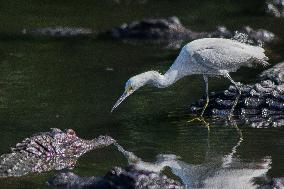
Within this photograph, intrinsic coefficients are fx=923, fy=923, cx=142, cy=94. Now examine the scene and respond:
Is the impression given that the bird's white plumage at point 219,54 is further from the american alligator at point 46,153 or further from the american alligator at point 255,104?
the american alligator at point 46,153

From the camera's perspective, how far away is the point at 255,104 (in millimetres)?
12656

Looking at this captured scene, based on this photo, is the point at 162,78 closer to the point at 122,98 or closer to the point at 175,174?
the point at 122,98

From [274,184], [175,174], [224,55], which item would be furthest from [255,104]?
[274,184]

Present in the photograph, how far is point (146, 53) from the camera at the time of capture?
Result: 1723 centimetres

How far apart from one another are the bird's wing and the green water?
0.81 meters

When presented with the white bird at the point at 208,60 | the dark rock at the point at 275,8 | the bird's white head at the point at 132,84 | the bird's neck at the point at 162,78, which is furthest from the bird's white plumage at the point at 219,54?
the dark rock at the point at 275,8

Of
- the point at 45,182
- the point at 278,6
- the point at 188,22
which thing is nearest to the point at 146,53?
the point at 188,22

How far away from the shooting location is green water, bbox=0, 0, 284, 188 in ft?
37.5

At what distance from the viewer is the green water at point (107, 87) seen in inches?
450

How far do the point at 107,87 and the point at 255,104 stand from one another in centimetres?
285

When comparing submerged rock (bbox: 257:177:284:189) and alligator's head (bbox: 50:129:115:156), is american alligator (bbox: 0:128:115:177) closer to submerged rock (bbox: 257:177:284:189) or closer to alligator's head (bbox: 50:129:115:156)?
alligator's head (bbox: 50:129:115:156)

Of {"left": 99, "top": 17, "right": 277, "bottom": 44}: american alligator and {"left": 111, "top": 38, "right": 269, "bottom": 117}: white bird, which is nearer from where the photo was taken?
{"left": 111, "top": 38, "right": 269, "bottom": 117}: white bird

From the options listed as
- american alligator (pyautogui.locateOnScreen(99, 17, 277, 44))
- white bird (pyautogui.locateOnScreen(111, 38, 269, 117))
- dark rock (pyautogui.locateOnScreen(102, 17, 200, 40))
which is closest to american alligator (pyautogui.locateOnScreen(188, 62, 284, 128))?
white bird (pyautogui.locateOnScreen(111, 38, 269, 117))

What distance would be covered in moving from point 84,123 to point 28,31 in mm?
6857
